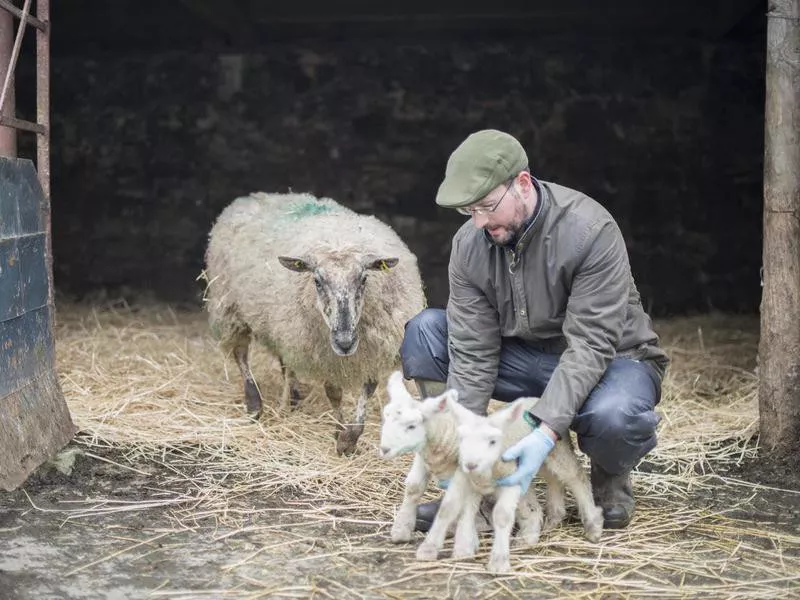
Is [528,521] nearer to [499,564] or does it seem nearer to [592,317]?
[499,564]

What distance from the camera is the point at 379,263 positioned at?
16.1 feet

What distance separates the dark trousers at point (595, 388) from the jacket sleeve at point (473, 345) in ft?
0.44

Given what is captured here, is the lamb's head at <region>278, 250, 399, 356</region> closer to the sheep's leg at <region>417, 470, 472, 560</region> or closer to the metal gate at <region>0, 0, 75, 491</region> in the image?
the metal gate at <region>0, 0, 75, 491</region>

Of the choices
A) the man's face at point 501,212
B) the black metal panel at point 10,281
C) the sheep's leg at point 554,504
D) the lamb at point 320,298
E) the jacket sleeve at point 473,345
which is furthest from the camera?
the lamb at point 320,298

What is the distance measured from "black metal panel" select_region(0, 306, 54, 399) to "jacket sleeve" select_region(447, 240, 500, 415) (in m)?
2.03

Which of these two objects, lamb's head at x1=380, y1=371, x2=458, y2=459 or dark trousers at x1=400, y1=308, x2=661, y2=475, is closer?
lamb's head at x1=380, y1=371, x2=458, y2=459

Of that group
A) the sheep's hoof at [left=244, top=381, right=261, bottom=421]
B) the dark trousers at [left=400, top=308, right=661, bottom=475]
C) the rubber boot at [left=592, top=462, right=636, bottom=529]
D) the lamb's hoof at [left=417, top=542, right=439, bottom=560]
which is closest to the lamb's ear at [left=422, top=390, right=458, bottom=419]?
the lamb's hoof at [left=417, top=542, right=439, bottom=560]

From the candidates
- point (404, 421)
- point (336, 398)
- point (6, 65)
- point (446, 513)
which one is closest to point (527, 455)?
point (446, 513)

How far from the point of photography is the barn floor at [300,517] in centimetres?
317

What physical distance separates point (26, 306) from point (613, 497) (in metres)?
2.83

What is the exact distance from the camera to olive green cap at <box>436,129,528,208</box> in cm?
331

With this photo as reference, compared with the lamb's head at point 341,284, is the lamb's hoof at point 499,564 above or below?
below

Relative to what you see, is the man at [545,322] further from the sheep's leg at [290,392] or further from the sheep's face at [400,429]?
the sheep's leg at [290,392]

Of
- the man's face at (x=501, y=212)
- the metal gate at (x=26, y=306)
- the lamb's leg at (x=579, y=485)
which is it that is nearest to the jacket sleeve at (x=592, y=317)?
the lamb's leg at (x=579, y=485)
